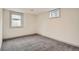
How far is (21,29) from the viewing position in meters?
1.00

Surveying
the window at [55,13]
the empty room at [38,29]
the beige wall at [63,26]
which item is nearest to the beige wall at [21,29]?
the empty room at [38,29]

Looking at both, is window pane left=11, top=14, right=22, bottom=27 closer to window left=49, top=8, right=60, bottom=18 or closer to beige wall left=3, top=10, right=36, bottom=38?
beige wall left=3, top=10, right=36, bottom=38

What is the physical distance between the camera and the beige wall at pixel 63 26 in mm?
942

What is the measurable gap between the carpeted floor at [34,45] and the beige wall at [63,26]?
72mm

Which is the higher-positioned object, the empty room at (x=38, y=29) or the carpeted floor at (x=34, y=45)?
the empty room at (x=38, y=29)

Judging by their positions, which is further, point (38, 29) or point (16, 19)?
point (38, 29)

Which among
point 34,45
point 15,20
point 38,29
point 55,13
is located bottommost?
point 34,45

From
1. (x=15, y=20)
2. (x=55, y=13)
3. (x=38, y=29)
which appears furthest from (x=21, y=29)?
(x=55, y=13)

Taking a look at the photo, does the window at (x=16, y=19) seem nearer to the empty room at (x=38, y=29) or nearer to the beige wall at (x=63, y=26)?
the empty room at (x=38, y=29)

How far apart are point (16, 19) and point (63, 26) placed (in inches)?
24.9

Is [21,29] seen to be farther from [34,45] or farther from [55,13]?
[55,13]

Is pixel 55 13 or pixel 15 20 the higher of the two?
pixel 55 13
